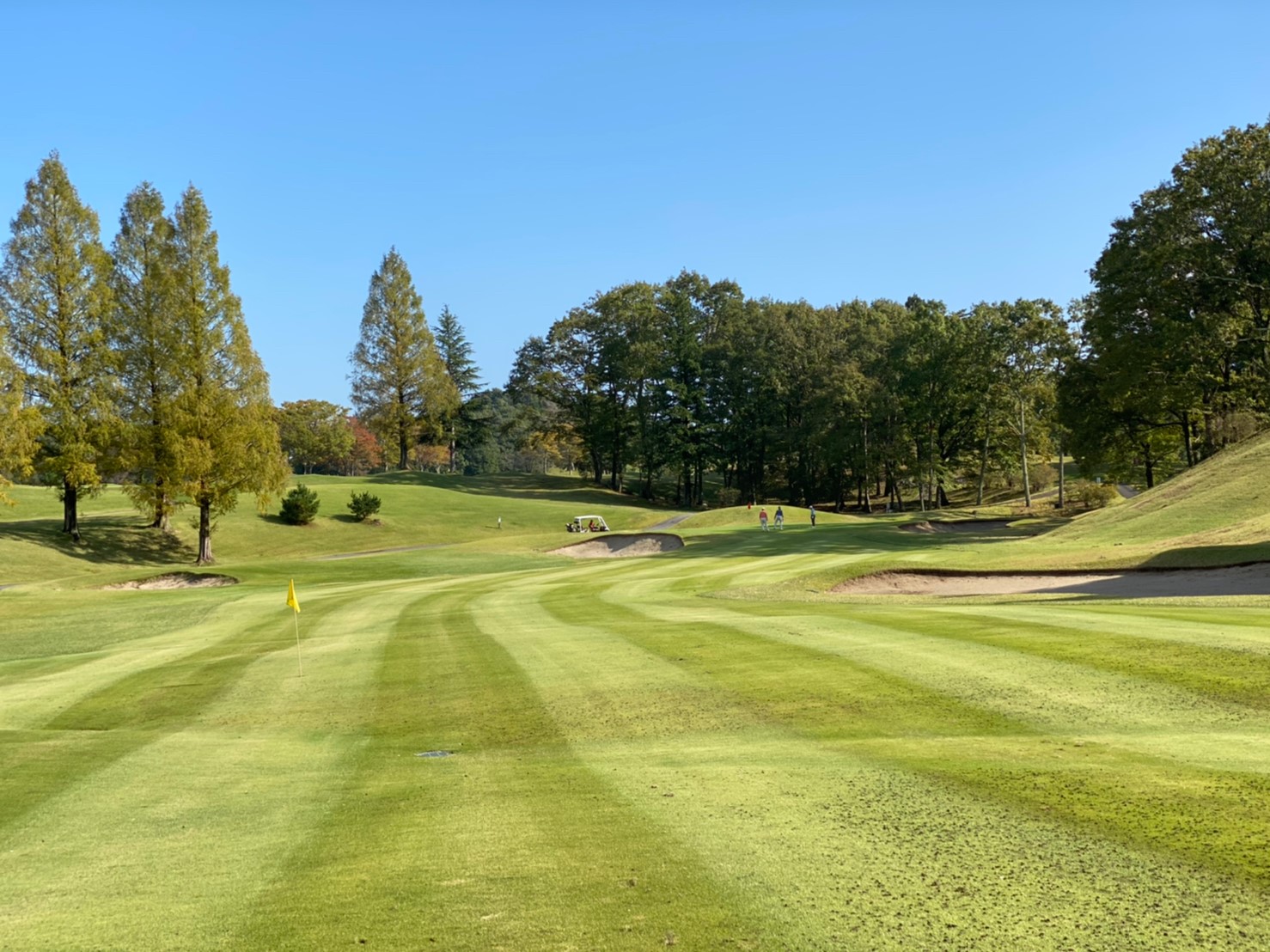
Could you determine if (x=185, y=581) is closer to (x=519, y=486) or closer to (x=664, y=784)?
(x=664, y=784)

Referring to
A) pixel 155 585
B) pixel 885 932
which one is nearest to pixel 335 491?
pixel 155 585

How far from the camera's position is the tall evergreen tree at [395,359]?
91.4 meters

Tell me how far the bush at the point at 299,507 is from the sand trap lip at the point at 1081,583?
137 feet

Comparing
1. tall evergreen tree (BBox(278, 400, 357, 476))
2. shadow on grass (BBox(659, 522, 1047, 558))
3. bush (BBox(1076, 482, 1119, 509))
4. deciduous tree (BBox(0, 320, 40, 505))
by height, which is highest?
tall evergreen tree (BBox(278, 400, 357, 476))

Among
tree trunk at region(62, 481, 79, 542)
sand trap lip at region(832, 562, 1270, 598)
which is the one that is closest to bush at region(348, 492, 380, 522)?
tree trunk at region(62, 481, 79, 542)

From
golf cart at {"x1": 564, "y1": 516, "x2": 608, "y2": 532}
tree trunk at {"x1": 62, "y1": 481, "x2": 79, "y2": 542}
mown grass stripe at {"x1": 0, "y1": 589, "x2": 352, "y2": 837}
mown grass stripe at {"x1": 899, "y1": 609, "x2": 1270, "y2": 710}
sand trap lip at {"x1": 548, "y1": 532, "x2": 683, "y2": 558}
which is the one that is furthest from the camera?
golf cart at {"x1": 564, "y1": 516, "x2": 608, "y2": 532}

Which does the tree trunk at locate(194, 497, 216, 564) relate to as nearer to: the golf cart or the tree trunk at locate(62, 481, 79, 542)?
the tree trunk at locate(62, 481, 79, 542)

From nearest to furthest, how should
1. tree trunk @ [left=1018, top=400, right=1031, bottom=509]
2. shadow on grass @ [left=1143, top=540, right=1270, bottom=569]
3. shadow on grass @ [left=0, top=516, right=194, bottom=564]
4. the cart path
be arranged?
shadow on grass @ [left=1143, top=540, right=1270, bottom=569]
shadow on grass @ [left=0, top=516, right=194, bottom=564]
the cart path
tree trunk @ [left=1018, top=400, right=1031, bottom=509]

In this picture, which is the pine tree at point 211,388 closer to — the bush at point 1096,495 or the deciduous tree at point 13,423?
A: the deciduous tree at point 13,423

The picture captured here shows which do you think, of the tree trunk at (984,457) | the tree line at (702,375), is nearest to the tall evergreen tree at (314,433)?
the tree line at (702,375)

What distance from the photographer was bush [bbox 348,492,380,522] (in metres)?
61.0

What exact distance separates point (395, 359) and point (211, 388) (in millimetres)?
48066

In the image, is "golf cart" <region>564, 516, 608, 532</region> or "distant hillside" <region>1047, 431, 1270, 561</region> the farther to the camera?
"golf cart" <region>564, 516, 608, 532</region>

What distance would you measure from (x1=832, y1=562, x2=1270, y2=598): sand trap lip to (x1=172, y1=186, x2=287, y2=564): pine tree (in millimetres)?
32005
